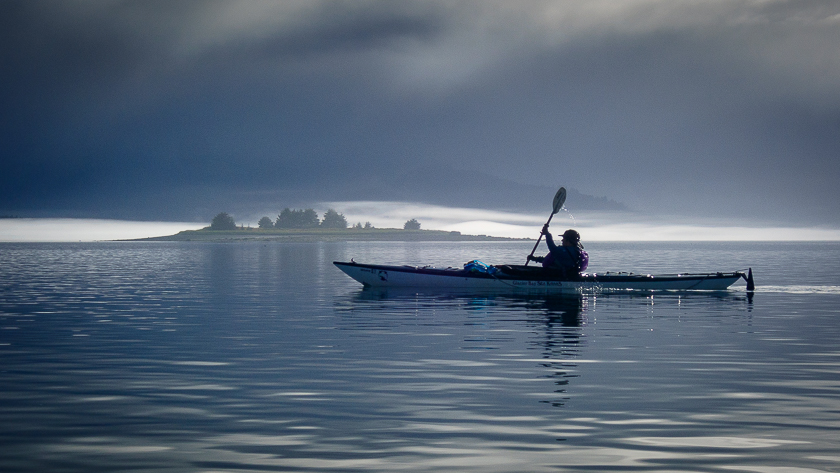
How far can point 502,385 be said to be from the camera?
719 inches

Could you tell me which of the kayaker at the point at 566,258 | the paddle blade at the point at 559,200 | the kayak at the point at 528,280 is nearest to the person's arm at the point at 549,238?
the kayaker at the point at 566,258

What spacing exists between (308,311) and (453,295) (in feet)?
38.6

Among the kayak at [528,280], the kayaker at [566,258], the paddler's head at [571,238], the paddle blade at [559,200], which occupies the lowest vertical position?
the kayak at [528,280]

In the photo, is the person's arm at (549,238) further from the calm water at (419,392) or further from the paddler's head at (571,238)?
the calm water at (419,392)

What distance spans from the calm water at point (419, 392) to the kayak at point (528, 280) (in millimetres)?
11768

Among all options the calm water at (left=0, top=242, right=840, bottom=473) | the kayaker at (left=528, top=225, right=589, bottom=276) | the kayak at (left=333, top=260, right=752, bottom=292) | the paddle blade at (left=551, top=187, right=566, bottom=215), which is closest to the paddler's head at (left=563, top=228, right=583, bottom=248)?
the kayaker at (left=528, top=225, right=589, bottom=276)

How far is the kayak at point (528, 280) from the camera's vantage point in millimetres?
48344

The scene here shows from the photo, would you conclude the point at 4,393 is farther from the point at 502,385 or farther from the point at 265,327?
the point at 265,327

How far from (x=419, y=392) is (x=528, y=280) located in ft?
105

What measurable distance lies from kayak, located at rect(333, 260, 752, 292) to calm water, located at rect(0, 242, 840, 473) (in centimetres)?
1177

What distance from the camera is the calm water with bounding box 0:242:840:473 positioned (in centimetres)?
1220

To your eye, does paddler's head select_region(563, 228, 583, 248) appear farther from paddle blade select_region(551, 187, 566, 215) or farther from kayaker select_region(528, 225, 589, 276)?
paddle blade select_region(551, 187, 566, 215)

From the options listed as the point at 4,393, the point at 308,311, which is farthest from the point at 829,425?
the point at 308,311

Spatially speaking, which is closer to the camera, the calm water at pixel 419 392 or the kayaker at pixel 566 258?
the calm water at pixel 419 392
